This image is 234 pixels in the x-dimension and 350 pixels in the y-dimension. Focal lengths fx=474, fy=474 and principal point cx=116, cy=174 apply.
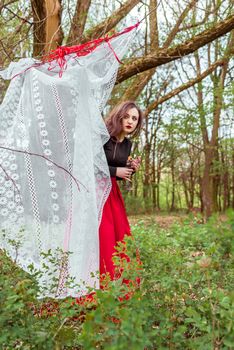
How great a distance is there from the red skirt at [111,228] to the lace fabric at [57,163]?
18 centimetres

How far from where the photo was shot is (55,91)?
3.05 m

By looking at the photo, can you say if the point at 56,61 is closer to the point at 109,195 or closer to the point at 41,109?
the point at 41,109

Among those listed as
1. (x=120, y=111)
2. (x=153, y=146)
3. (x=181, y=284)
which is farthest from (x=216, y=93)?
(x=181, y=284)

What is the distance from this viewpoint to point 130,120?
11.3ft

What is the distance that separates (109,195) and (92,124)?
1.91 feet

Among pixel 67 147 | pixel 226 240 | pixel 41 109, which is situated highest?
pixel 41 109

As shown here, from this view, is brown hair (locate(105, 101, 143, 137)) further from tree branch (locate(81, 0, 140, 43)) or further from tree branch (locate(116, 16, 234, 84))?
tree branch (locate(81, 0, 140, 43))

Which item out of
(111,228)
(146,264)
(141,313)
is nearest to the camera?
(141,313)

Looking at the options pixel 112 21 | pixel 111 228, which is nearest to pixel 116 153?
pixel 111 228

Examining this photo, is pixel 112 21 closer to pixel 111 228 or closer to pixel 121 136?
pixel 121 136

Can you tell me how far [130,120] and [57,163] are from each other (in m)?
0.76

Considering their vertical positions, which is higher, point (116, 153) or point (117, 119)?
point (117, 119)

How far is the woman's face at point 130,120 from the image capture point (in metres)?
3.44

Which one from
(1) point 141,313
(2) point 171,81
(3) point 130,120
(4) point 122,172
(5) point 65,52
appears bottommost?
(1) point 141,313
